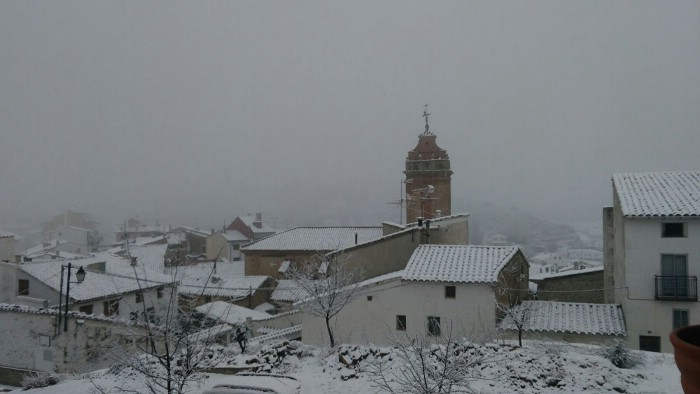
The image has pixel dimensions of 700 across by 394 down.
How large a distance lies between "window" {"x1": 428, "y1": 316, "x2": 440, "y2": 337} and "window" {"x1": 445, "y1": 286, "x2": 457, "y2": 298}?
92cm

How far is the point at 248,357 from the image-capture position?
1401 centimetres

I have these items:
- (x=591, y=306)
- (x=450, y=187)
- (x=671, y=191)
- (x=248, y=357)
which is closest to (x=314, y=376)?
(x=248, y=357)

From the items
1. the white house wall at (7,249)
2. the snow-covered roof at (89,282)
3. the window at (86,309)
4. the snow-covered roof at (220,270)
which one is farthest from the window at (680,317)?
the white house wall at (7,249)

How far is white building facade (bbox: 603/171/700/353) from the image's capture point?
55.0ft

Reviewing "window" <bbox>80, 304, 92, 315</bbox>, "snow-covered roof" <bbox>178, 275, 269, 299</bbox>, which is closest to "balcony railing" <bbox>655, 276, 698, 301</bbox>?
"snow-covered roof" <bbox>178, 275, 269, 299</bbox>

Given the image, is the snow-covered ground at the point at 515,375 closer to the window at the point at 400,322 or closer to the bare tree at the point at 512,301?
the bare tree at the point at 512,301

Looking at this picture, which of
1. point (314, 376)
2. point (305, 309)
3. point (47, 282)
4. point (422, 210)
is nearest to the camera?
point (314, 376)

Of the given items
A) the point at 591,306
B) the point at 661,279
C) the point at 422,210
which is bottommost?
the point at 591,306

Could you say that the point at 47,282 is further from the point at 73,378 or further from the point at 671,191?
the point at 671,191

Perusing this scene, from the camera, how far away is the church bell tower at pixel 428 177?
37.8 m

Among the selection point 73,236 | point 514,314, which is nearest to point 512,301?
point 514,314

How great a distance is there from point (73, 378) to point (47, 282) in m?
13.7

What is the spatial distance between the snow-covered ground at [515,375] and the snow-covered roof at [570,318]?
131 inches

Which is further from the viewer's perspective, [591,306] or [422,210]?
[422,210]
